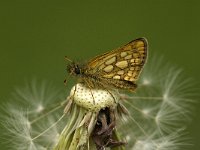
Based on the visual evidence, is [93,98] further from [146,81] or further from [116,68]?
[146,81]

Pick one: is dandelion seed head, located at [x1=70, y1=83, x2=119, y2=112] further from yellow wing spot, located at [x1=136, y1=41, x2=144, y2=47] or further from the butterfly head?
yellow wing spot, located at [x1=136, y1=41, x2=144, y2=47]

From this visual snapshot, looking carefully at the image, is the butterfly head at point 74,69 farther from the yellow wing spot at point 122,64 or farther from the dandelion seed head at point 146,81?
the dandelion seed head at point 146,81

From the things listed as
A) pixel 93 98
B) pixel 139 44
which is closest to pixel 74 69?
pixel 93 98

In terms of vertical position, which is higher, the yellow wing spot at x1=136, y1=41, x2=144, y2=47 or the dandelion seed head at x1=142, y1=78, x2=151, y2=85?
the dandelion seed head at x1=142, y1=78, x2=151, y2=85

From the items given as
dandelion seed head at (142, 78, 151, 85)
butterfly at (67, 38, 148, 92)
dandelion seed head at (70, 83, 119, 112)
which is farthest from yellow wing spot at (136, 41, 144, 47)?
dandelion seed head at (142, 78, 151, 85)

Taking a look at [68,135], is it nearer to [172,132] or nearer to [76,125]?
[76,125]

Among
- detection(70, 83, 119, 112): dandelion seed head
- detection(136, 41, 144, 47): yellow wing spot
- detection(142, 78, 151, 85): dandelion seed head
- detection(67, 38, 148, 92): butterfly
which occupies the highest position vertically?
detection(142, 78, 151, 85): dandelion seed head

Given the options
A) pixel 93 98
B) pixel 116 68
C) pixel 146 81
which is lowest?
pixel 93 98
